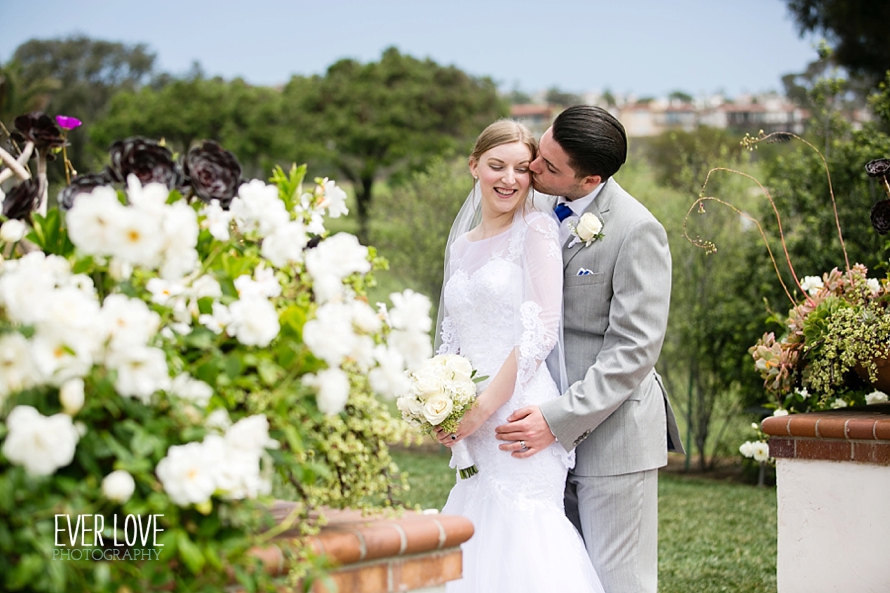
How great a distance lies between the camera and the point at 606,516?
3.20m

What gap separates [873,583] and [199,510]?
9.74ft

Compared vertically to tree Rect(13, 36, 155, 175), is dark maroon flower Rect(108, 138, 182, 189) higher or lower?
lower

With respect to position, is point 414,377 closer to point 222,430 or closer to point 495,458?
point 495,458

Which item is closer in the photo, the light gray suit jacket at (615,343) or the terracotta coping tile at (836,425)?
the light gray suit jacket at (615,343)

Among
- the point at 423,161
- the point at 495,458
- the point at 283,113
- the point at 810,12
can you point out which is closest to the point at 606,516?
the point at 495,458

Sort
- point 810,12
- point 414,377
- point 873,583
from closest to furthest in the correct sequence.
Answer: point 414,377 → point 873,583 → point 810,12

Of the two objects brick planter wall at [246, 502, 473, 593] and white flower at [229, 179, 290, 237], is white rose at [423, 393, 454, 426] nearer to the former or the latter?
brick planter wall at [246, 502, 473, 593]

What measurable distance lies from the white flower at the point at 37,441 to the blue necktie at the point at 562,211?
2.41 metres

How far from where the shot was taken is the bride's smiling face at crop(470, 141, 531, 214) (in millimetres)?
3285

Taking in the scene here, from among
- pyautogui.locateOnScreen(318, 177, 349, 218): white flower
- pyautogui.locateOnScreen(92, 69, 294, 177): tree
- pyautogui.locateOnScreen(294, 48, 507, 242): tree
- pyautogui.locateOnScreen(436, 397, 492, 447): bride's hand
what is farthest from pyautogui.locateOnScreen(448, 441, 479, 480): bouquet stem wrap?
pyautogui.locateOnScreen(92, 69, 294, 177): tree

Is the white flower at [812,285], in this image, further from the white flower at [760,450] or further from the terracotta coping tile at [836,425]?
→ the white flower at [760,450]

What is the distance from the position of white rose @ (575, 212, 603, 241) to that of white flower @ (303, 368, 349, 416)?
1.82m

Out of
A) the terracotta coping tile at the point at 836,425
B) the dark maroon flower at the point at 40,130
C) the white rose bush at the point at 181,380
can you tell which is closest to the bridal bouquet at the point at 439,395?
the white rose bush at the point at 181,380

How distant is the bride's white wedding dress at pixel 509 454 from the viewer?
3045 mm
